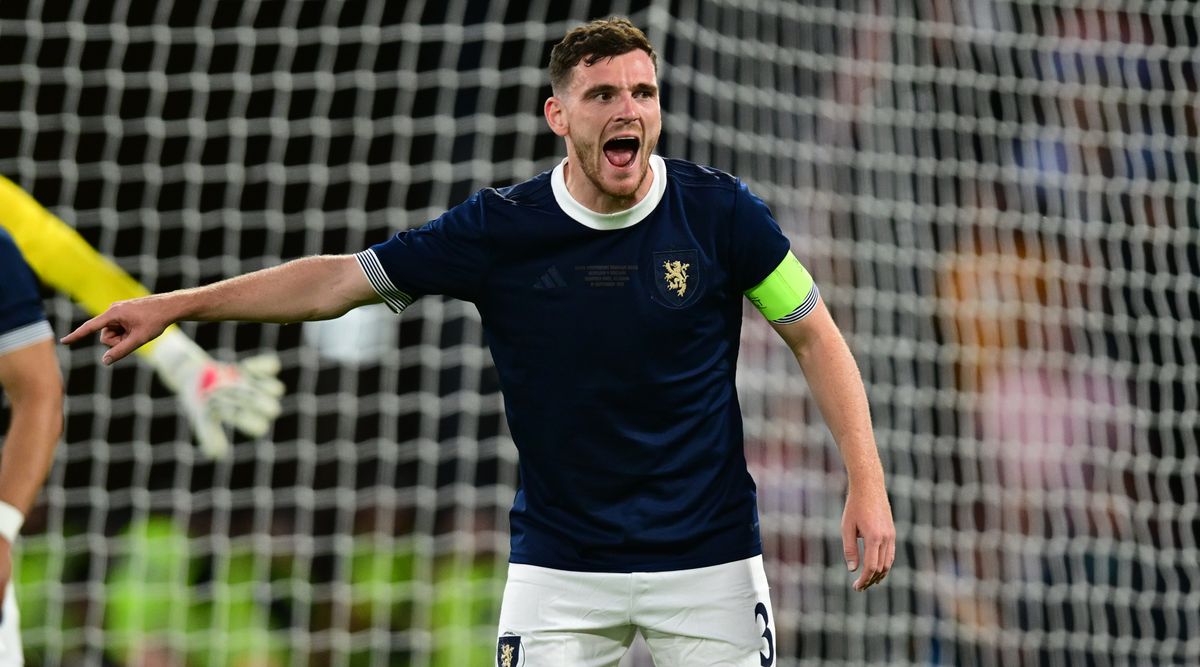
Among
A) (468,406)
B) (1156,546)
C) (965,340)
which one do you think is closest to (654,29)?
(468,406)

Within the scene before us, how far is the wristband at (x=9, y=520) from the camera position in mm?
3211

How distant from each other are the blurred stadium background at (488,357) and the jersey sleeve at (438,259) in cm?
291

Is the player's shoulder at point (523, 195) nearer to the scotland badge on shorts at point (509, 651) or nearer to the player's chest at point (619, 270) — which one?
the player's chest at point (619, 270)

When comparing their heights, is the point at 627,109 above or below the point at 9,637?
above

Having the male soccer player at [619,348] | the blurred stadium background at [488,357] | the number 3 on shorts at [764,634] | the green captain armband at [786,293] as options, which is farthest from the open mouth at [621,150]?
the blurred stadium background at [488,357]

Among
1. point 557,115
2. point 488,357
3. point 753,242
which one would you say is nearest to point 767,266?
point 753,242

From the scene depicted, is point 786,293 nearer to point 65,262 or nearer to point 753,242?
point 753,242

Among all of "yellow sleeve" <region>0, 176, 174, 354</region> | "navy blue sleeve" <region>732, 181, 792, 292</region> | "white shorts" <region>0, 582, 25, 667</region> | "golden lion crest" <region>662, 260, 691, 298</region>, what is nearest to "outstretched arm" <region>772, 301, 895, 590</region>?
"navy blue sleeve" <region>732, 181, 792, 292</region>

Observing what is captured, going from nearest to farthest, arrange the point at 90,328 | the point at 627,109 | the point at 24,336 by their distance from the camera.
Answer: the point at 90,328, the point at 627,109, the point at 24,336

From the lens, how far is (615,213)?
3.12 meters

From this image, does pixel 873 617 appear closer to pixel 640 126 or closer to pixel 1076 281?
pixel 1076 281

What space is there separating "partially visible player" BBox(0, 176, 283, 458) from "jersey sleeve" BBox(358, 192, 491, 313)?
2.16 metres

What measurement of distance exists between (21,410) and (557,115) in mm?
1228

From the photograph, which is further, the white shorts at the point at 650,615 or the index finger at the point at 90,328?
the white shorts at the point at 650,615
